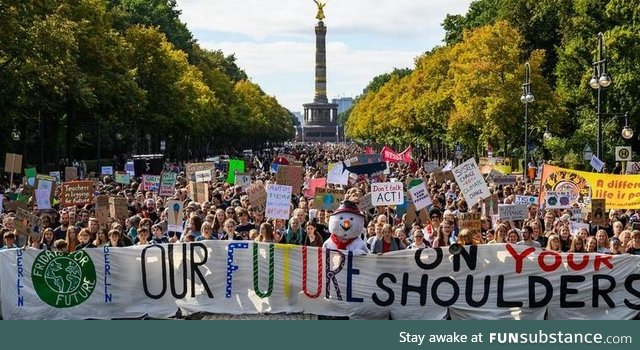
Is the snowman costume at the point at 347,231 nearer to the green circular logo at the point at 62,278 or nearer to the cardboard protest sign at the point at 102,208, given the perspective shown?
the green circular logo at the point at 62,278

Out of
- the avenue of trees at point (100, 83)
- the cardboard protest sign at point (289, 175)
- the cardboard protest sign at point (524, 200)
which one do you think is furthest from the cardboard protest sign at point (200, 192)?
the avenue of trees at point (100, 83)

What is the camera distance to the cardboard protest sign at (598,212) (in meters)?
19.8

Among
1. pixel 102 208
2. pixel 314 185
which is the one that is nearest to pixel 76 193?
pixel 102 208

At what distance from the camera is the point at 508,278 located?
1389 cm

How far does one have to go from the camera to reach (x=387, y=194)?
2089cm

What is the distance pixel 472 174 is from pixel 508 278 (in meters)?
7.29

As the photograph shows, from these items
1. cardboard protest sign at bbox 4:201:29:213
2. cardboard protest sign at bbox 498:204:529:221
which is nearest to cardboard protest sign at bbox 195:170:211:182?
cardboard protest sign at bbox 4:201:29:213

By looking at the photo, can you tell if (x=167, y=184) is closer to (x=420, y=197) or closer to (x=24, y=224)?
(x=420, y=197)

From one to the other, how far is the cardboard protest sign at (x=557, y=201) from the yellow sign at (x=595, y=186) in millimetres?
277

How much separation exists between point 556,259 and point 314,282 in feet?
9.25

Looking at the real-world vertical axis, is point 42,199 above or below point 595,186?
below

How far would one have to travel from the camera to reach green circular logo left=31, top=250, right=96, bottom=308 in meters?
14.1

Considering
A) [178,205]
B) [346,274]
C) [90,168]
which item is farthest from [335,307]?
[90,168]

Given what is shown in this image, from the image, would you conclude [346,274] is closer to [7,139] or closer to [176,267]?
[176,267]
